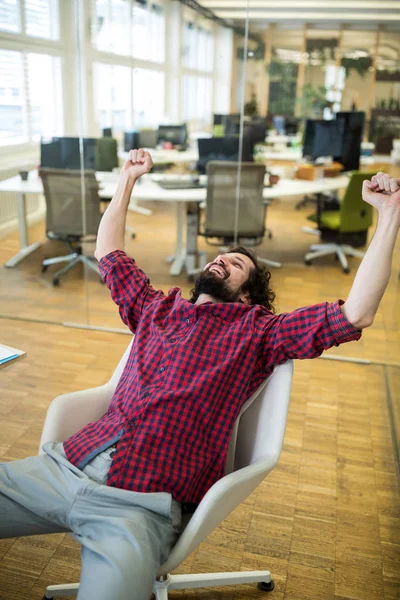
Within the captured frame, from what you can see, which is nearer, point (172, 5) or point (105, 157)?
point (172, 5)

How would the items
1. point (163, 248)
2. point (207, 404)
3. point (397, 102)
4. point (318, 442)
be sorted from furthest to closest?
point (163, 248), point (397, 102), point (318, 442), point (207, 404)

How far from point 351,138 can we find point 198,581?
9.61 feet

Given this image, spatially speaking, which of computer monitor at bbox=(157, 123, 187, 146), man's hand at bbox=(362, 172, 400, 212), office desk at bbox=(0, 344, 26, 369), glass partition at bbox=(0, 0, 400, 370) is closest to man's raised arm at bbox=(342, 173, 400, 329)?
man's hand at bbox=(362, 172, 400, 212)

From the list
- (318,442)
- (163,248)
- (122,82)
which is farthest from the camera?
(163,248)

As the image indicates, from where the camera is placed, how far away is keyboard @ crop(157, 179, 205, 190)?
445 cm

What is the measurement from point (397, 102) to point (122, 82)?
1.75 meters

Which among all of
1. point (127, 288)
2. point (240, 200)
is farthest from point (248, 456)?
point (240, 200)

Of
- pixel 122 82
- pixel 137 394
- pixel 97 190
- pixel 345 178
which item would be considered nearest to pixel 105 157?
pixel 97 190

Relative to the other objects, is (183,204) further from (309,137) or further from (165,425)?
(165,425)

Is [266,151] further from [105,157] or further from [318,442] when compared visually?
[318,442]

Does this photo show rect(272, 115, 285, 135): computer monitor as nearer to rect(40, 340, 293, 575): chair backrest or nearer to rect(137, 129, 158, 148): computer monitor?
rect(137, 129, 158, 148): computer monitor

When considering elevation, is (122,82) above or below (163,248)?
above

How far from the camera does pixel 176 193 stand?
4461 millimetres

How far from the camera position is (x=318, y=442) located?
301 centimetres
